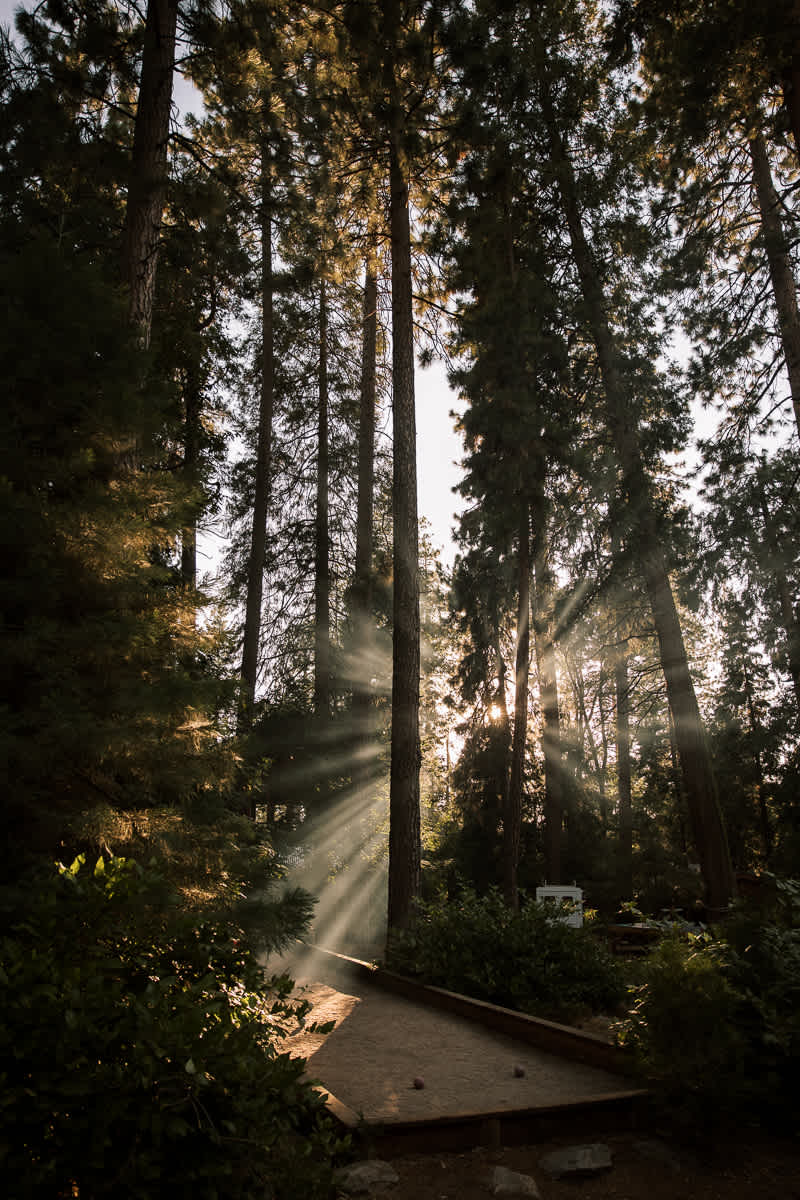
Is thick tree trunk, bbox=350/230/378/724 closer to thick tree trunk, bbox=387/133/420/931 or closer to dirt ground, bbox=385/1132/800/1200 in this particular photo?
thick tree trunk, bbox=387/133/420/931

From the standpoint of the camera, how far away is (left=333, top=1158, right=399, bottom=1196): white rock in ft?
10.7

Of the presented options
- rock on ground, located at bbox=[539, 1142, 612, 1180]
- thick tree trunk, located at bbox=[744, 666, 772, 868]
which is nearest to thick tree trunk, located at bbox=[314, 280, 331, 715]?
rock on ground, located at bbox=[539, 1142, 612, 1180]

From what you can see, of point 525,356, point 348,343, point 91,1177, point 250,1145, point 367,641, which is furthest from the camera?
point 348,343

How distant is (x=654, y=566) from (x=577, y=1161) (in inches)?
336

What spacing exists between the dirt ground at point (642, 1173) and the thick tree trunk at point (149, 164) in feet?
21.0

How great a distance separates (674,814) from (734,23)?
954 inches

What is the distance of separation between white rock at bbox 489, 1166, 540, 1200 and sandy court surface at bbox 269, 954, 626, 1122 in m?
0.45

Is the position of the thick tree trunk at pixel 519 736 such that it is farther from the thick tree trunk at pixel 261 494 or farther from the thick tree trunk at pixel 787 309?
the thick tree trunk at pixel 261 494

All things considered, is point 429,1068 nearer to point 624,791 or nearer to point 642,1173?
point 642,1173

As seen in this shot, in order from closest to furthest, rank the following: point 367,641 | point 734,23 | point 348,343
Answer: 1. point 734,23
2. point 367,641
3. point 348,343

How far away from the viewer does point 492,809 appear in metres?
20.1

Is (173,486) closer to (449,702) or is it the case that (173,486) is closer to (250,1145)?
(250,1145)

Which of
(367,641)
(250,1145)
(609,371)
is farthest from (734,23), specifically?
(367,641)

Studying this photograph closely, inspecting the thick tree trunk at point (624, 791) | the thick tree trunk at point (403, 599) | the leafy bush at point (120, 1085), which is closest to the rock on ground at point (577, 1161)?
the leafy bush at point (120, 1085)
